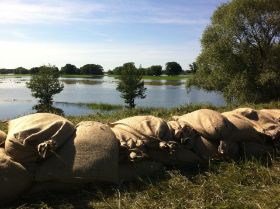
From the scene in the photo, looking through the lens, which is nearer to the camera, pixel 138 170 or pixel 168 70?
pixel 138 170

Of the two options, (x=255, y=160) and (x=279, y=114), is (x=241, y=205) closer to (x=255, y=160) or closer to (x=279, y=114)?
(x=255, y=160)

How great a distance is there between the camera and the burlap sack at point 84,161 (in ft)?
14.0

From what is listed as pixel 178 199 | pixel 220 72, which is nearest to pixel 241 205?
pixel 178 199

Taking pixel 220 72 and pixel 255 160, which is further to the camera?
pixel 220 72

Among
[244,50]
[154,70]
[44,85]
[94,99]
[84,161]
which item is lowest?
[94,99]

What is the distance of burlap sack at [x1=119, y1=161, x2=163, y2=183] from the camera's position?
4.59 metres

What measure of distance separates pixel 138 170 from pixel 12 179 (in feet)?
4.31

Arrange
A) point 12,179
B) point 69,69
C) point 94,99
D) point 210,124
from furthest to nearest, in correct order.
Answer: point 69,69
point 94,99
point 210,124
point 12,179

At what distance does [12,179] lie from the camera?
13.4ft

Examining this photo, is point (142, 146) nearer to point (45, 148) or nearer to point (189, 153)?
point (189, 153)

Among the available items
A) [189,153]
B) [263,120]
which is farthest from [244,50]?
[189,153]

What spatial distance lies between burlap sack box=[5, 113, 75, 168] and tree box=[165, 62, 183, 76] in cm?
10920

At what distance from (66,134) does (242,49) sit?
28802 millimetres

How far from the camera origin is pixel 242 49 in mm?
31859
